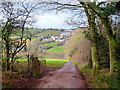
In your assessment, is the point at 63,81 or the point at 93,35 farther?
the point at 93,35

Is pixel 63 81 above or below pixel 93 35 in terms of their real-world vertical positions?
below

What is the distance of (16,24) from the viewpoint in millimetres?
12328

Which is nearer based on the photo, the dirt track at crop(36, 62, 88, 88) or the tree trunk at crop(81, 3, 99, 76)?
the dirt track at crop(36, 62, 88, 88)

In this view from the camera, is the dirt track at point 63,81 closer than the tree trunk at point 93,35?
Yes

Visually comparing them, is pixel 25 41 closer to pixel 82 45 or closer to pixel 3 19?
pixel 3 19

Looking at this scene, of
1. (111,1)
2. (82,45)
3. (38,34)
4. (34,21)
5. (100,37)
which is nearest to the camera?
(111,1)

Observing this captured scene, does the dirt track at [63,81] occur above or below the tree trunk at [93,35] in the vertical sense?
below

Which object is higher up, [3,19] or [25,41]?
[3,19]

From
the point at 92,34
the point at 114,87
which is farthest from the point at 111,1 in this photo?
the point at 114,87

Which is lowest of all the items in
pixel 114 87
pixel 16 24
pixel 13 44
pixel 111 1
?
pixel 114 87

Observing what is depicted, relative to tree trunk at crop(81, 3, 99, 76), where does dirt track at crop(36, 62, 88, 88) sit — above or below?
below

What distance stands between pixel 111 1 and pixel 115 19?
303 centimetres

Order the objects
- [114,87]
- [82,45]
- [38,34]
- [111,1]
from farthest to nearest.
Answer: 1. [82,45]
2. [38,34]
3. [111,1]
4. [114,87]

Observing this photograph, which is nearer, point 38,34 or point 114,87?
point 114,87
